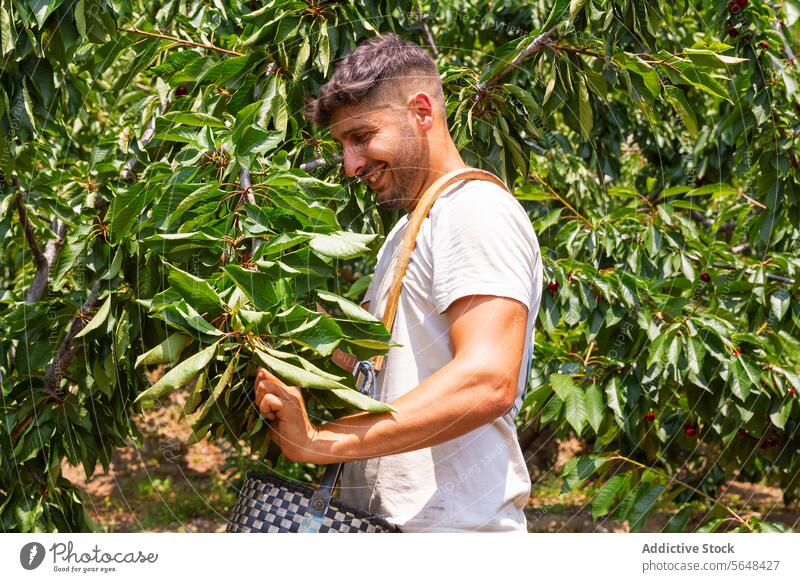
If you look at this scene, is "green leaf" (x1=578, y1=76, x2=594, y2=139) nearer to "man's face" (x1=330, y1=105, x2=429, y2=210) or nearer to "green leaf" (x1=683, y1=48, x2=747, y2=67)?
"green leaf" (x1=683, y1=48, x2=747, y2=67)

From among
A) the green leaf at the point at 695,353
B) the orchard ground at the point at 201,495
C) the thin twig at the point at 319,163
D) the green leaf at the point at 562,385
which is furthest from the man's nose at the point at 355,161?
the orchard ground at the point at 201,495

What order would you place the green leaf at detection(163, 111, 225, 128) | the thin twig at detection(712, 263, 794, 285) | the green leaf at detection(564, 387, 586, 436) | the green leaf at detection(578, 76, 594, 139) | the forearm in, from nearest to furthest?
1. the forearm
2. the green leaf at detection(163, 111, 225, 128)
3. the green leaf at detection(578, 76, 594, 139)
4. the green leaf at detection(564, 387, 586, 436)
5. the thin twig at detection(712, 263, 794, 285)

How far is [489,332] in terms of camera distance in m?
1.24

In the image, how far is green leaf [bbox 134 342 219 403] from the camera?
1.23 m

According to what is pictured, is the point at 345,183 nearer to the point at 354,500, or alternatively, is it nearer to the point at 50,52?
the point at 50,52

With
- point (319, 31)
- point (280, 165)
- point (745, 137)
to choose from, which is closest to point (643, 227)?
point (745, 137)

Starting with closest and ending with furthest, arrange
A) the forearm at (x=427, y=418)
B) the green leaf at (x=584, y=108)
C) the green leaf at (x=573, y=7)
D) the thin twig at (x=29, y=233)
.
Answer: the forearm at (x=427, y=418) < the green leaf at (x=573, y=7) < the green leaf at (x=584, y=108) < the thin twig at (x=29, y=233)

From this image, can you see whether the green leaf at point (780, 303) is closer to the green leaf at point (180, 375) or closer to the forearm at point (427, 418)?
the forearm at point (427, 418)

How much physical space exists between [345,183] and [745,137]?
1.48 m

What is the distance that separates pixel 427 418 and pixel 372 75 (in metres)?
0.60

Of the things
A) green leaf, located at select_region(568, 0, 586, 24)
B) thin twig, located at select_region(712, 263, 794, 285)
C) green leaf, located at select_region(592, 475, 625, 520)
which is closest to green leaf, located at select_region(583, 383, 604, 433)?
green leaf, located at select_region(592, 475, 625, 520)

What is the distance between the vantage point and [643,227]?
307 cm

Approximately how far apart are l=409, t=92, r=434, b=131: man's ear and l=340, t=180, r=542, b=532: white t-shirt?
16 cm

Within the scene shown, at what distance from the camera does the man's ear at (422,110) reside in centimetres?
150
